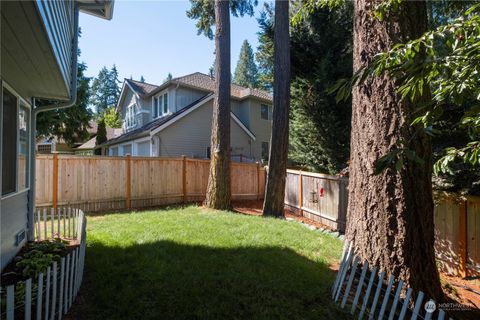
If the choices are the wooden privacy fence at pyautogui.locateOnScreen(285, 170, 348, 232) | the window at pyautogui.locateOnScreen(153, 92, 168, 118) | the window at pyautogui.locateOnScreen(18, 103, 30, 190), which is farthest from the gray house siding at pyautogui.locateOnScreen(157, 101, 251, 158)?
the window at pyautogui.locateOnScreen(18, 103, 30, 190)

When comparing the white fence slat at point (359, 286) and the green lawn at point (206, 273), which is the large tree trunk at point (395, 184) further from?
the green lawn at point (206, 273)

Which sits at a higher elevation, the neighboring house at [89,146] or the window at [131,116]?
the window at [131,116]

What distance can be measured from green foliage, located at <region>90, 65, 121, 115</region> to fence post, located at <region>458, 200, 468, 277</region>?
57.9 metres

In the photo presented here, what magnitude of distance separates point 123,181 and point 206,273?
6205 mm

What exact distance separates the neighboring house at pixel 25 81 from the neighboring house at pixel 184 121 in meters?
8.61

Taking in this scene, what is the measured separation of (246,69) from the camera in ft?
155

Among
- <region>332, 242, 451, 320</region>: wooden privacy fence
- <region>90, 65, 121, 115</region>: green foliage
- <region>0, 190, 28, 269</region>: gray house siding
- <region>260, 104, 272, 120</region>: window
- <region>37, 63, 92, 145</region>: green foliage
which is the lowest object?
<region>332, 242, 451, 320</region>: wooden privacy fence

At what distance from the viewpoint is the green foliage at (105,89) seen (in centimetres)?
5434

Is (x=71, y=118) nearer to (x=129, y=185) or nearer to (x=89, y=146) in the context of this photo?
(x=129, y=185)

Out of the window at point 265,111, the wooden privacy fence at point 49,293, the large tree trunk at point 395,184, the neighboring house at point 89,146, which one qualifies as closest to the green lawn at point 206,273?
the wooden privacy fence at point 49,293

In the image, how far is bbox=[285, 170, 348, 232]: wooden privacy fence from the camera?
696cm

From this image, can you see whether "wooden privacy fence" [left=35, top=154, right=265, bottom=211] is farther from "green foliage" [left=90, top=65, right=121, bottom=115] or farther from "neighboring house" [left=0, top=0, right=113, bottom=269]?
"green foliage" [left=90, top=65, right=121, bottom=115]

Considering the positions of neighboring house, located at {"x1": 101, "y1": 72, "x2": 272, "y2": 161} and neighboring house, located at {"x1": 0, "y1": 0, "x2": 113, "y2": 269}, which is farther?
neighboring house, located at {"x1": 101, "y1": 72, "x2": 272, "y2": 161}

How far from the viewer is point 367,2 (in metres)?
3.07
